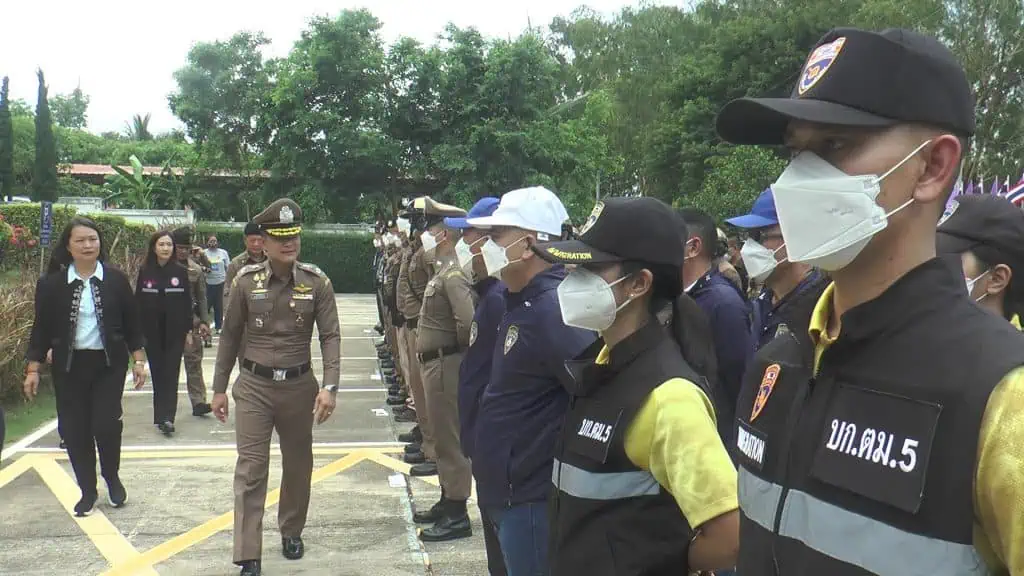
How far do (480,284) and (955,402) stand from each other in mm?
3690

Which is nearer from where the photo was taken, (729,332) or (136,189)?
(729,332)

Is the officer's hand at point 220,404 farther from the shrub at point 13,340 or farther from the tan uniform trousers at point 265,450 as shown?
the shrub at point 13,340

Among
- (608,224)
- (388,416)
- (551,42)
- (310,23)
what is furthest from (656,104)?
(608,224)

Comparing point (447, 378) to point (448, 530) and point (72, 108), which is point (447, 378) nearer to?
point (448, 530)

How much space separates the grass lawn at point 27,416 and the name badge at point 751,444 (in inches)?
329

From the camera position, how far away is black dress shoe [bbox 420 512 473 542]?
5.71m

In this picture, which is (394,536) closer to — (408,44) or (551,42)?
(408,44)

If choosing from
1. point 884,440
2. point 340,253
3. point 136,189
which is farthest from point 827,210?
point 136,189

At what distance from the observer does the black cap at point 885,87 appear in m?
1.29

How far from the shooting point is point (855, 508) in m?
1.27

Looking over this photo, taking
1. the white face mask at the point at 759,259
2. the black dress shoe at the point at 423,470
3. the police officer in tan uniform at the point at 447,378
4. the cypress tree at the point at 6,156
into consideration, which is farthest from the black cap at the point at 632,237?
the cypress tree at the point at 6,156

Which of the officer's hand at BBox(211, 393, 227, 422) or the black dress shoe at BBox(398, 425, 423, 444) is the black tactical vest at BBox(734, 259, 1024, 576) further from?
the black dress shoe at BBox(398, 425, 423, 444)

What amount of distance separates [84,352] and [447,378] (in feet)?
8.76

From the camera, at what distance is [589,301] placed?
2.53 m
